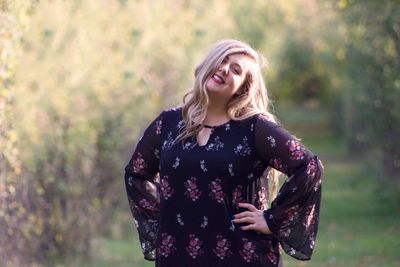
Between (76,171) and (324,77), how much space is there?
135ft

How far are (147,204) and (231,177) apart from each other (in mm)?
661

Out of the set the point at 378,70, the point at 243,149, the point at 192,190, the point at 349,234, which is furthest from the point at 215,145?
the point at 378,70

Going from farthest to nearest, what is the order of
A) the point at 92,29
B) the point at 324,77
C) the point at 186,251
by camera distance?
the point at 324,77 → the point at 92,29 → the point at 186,251

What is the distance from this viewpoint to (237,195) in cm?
610

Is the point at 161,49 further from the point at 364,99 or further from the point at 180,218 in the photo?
the point at 180,218

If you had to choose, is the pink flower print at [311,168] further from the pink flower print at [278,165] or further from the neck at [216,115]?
the neck at [216,115]

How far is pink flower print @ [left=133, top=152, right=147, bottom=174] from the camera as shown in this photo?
21.2 ft

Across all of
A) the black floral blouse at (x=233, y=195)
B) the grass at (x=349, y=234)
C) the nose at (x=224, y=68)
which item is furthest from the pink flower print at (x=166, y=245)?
the grass at (x=349, y=234)

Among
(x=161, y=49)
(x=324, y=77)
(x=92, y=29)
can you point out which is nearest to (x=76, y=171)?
(x=92, y=29)

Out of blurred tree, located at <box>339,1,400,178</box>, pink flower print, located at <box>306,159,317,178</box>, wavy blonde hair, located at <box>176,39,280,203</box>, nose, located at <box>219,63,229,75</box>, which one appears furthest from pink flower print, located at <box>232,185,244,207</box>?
blurred tree, located at <box>339,1,400,178</box>

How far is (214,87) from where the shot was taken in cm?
614

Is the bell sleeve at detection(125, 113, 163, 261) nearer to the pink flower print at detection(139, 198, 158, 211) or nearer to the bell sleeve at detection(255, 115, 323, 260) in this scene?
the pink flower print at detection(139, 198, 158, 211)

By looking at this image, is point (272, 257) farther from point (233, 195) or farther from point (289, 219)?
point (233, 195)

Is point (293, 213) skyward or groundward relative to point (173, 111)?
groundward
